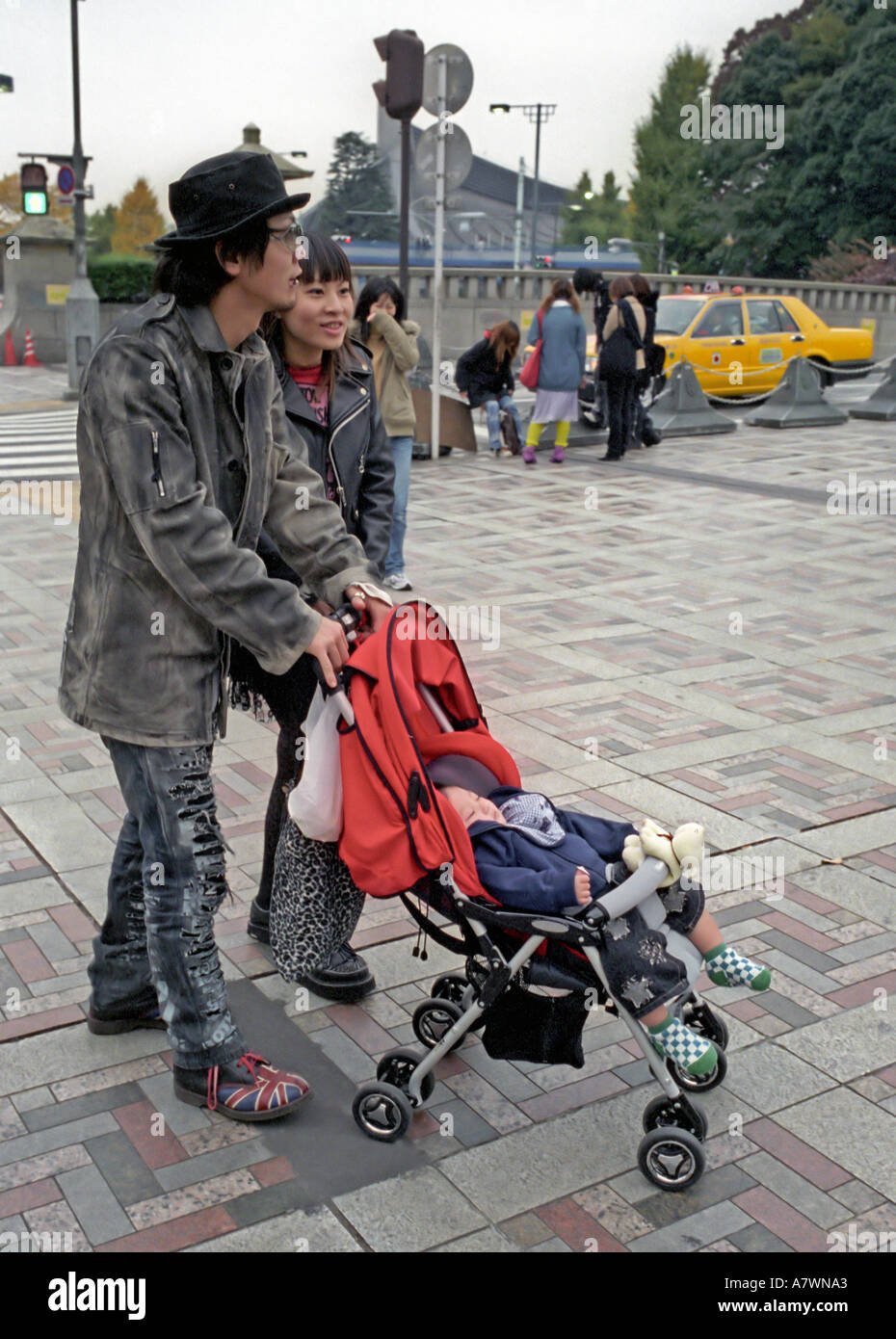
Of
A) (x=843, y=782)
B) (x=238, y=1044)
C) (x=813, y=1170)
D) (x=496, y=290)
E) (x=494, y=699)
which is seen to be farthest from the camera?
(x=496, y=290)

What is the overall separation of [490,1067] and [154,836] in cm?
100

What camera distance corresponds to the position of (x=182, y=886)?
2.97 meters

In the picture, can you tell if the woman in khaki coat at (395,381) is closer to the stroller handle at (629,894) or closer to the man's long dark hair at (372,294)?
the man's long dark hair at (372,294)

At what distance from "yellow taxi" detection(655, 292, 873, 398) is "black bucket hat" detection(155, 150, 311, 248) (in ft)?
51.8

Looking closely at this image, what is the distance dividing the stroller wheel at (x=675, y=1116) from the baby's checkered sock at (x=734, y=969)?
1.01ft

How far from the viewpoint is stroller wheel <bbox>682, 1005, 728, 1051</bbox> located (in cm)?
319

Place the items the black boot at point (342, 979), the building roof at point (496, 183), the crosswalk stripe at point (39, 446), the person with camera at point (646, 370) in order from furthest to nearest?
1. the building roof at point (496, 183)
2. the person with camera at point (646, 370)
3. the crosswalk stripe at point (39, 446)
4. the black boot at point (342, 979)

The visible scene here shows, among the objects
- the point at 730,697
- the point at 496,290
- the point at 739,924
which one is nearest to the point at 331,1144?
the point at 739,924

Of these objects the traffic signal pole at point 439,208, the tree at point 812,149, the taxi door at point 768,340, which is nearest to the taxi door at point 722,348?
the taxi door at point 768,340

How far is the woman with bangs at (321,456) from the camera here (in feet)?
11.2

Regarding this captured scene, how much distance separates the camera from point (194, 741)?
2881mm

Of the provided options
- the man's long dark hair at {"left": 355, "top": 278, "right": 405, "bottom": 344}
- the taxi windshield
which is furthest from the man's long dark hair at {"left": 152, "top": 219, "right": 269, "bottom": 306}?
the taxi windshield

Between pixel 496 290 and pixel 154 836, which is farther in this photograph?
pixel 496 290
